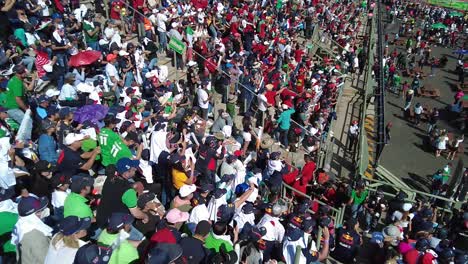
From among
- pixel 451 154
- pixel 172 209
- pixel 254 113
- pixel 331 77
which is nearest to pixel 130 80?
pixel 254 113

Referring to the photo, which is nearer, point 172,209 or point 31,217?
A: point 31,217

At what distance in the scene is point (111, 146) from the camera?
7.19m

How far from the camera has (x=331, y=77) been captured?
1927 centimetres

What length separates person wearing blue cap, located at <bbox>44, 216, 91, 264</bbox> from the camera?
14.6 feet

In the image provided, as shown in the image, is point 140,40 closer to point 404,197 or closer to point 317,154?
point 317,154

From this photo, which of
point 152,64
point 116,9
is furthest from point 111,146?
point 116,9

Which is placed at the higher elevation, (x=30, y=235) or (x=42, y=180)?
(x=30, y=235)

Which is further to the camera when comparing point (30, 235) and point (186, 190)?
point (186, 190)

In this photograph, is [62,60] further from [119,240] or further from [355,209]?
[355,209]

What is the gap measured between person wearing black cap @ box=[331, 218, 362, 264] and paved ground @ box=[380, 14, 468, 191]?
11.5 meters

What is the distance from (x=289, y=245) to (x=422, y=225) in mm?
4433

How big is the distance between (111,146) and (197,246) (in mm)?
2929

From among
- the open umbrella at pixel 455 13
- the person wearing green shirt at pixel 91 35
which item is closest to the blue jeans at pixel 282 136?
the person wearing green shirt at pixel 91 35

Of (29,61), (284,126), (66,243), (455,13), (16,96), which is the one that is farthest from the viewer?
(455,13)
